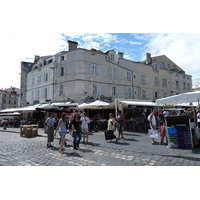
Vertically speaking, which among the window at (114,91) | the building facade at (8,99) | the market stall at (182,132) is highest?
the building facade at (8,99)

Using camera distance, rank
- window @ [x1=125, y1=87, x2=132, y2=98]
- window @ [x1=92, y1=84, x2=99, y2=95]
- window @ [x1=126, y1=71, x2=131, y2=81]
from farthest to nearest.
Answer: window @ [x1=126, y1=71, x2=131, y2=81]
window @ [x1=125, y1=87, x2=132, y2=98]
window @ [x1=92, y1=84, x2=99, y2=95]

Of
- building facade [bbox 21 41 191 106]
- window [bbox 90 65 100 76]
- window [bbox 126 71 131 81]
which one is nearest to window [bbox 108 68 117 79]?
building facade [bbox 21 41 191 106]

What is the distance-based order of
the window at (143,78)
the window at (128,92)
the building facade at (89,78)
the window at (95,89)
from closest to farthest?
the building facade at (89,78) → the window at (95,89) → the window at (128,92) → the window at (143,78)

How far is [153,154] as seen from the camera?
18.8 ft

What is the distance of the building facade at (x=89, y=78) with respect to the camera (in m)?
21.0

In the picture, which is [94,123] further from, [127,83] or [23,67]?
[23,67]

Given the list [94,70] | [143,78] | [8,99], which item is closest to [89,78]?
[94,70]

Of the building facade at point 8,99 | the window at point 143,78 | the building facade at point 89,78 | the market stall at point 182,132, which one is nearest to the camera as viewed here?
the market stall at point 182,132

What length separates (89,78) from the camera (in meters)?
21.2

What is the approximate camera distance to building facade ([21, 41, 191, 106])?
68.7ft

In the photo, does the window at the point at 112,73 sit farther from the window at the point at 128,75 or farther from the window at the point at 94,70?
the window at the point at 128,75

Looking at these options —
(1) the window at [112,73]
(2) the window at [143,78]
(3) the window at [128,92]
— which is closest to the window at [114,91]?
(1) the window at [112,73]

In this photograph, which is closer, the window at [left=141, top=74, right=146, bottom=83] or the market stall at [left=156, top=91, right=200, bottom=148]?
the market stall at [left=156, top=91, right=200, bottom=148]

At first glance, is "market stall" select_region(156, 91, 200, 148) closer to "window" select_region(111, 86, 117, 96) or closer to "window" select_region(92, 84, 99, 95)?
"window" select_region(92, 84, 99, 95)
